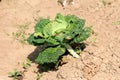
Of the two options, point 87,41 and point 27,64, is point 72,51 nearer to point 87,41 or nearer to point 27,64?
point 87,41

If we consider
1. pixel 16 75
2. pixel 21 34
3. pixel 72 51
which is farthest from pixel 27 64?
pixel 21 34

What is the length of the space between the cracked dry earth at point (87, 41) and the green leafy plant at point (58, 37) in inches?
9.4

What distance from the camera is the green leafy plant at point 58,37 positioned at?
4754mm

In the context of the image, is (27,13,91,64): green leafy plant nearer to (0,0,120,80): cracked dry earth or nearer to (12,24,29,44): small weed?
(0,0,120,80): cracked dry earth

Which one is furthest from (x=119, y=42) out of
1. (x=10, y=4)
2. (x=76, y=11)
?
(x=10, y=4)

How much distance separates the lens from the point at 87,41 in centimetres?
523

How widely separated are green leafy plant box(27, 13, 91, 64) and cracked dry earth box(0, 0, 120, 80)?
0.24 metres

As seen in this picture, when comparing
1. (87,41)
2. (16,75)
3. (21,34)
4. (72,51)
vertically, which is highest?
(21,34)

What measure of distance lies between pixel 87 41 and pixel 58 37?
597 mm

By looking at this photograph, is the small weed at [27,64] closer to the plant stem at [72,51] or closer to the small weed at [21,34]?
the small weed at [21,34]

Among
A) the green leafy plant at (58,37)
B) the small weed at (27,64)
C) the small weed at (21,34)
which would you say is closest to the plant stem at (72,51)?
the green leafy plant at (58,37)

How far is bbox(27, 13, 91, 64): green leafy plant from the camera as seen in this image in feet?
15.6

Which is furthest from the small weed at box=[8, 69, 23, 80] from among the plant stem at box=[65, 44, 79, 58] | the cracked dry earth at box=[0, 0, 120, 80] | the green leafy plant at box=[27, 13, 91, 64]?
the plant stem at box=[65, 44, 79, 58]

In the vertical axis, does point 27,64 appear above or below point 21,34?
below
